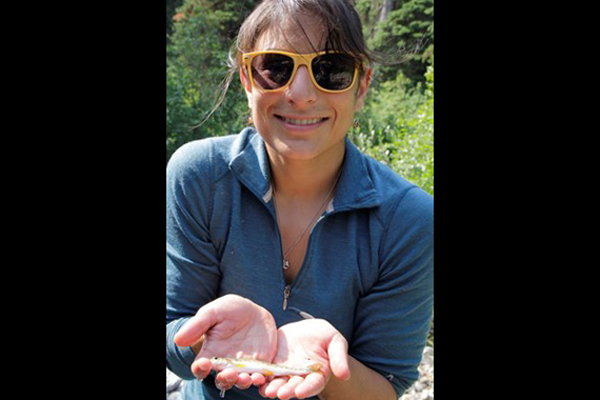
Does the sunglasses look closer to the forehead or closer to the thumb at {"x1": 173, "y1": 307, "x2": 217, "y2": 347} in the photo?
the forehead

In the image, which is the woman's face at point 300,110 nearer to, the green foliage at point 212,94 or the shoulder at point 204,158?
the shoulder at point 204,158

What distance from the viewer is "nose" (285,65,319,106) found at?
212 cm

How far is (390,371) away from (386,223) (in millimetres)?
617

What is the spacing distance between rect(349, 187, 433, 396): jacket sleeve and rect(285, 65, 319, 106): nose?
57 cm

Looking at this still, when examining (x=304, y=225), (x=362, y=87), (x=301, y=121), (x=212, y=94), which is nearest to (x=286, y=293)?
(x=304, y=225)

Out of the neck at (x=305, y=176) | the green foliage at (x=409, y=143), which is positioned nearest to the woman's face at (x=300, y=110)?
the neck at (x=305, y=176)

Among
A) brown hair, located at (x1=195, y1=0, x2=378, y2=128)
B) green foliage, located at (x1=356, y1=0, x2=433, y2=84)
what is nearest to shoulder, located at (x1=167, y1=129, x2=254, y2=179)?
brown hair, located at (x1=195, y1=0, x2=378, y2=128)

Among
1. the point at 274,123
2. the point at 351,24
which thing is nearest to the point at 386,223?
the point at 274,123

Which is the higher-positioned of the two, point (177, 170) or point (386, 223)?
point (177, 170)

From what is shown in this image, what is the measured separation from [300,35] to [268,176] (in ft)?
1.92

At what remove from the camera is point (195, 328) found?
1.76m

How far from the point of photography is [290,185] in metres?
2.39
